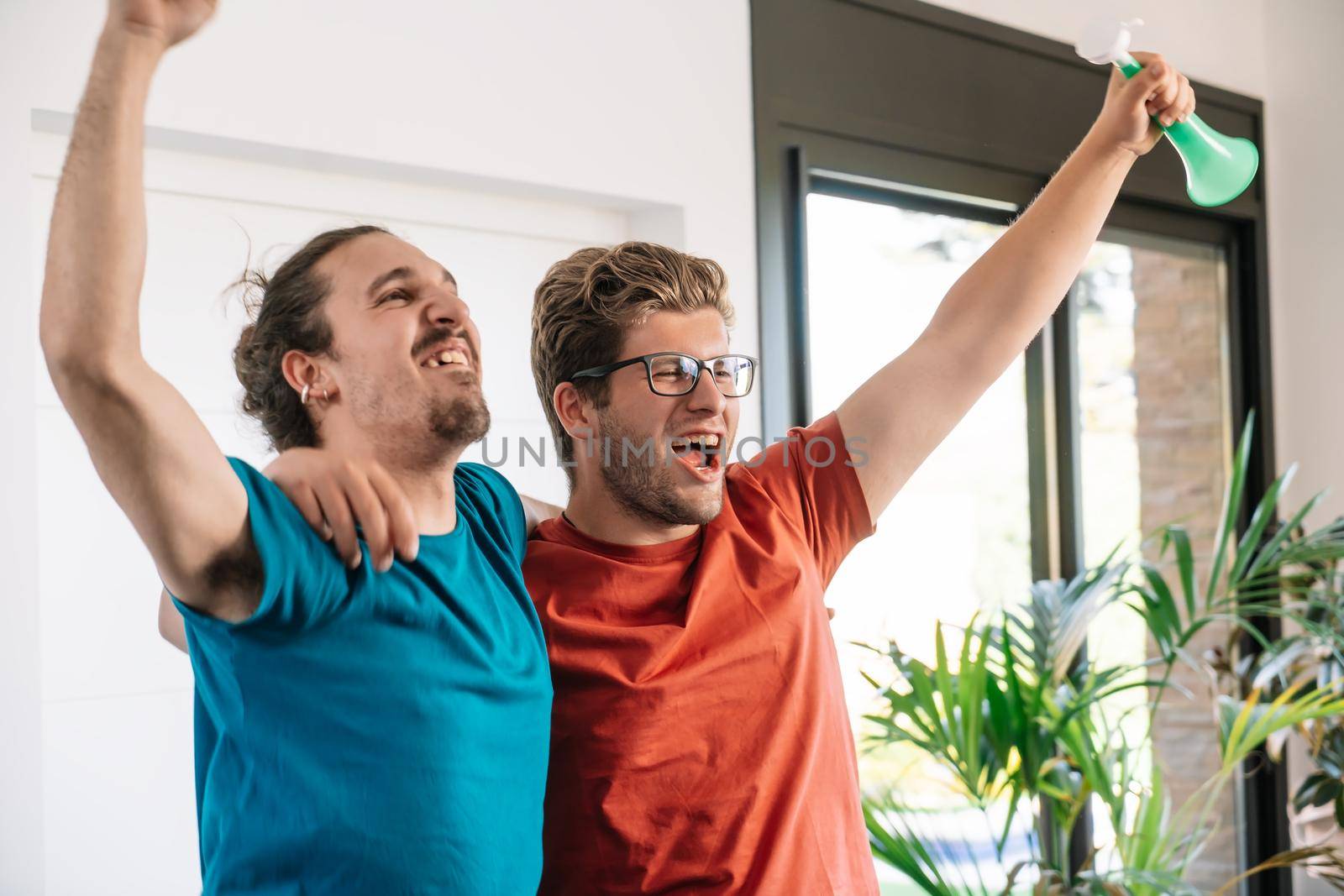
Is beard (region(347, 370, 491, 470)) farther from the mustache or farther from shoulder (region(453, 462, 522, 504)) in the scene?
shoulder (region(453, 462, 522, 504))

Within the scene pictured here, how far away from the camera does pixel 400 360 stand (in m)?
1.09

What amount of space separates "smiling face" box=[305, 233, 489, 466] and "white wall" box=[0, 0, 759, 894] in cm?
74

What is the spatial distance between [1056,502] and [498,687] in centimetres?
233

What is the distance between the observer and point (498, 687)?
102 centimetres

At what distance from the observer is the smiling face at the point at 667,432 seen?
130 centimetres

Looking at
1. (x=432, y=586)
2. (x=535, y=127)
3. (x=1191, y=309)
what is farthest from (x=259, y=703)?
(x=1191, y=309)

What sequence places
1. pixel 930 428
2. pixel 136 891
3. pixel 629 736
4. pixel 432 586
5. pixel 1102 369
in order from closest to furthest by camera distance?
pixel 432 586 → pixel 629 736 → pixel 930 428 → pixel 136 891 → pixel 1102 369

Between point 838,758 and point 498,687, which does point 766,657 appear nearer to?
point 838,758

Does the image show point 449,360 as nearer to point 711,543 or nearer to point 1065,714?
point 711,543

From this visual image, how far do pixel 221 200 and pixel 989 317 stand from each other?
1.17 m

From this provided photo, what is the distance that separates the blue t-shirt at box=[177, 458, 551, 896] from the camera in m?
0.91

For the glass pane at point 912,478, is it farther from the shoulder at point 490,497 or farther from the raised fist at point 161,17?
the raised fist at point 161,17

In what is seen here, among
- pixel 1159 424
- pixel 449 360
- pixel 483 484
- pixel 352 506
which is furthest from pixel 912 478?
pixel 352 506

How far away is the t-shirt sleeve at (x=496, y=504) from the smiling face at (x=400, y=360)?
144mm
